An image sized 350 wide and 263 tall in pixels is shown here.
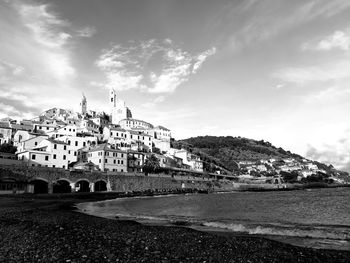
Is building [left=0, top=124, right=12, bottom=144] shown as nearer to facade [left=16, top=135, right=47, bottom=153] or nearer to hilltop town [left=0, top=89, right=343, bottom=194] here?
hilltop town [left=0, top=89, right=343, bottom=194]

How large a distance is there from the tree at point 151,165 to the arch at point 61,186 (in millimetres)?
30581

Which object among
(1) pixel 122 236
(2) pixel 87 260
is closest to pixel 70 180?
(1) pixel 122 236

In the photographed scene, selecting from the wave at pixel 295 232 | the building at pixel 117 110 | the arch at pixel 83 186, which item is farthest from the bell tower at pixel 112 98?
the wave at pixel 295 232

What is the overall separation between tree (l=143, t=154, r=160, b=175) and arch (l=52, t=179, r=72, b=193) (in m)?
30.6

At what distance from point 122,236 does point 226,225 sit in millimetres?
10797

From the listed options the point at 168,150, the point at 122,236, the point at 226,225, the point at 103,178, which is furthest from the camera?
the point at 168,150

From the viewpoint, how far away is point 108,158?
91.1 m

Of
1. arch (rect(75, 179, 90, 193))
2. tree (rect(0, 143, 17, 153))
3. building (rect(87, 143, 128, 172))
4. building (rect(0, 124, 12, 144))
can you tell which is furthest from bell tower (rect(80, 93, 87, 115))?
arch (rect(75, 179, 90, 193))

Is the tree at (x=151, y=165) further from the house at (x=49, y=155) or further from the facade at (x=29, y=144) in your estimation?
the facade at (x=29, y=144)

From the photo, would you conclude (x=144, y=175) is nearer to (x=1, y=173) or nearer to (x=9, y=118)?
(x=1, y=173)

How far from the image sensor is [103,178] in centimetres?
8138

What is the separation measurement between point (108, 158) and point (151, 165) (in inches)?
802

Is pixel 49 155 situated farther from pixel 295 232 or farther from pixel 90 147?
pixel 295 232

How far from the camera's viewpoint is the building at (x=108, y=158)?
A: 89250mm
